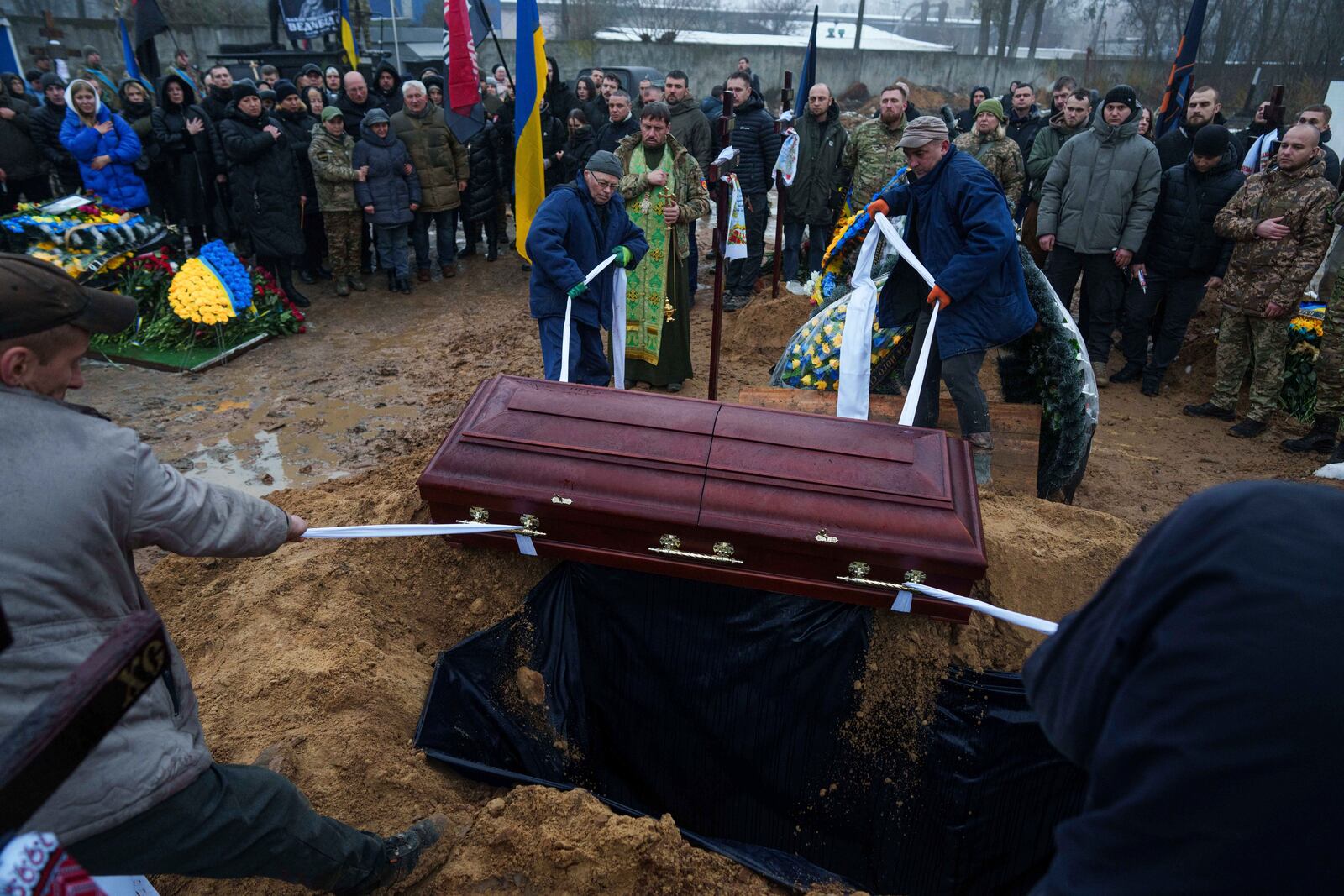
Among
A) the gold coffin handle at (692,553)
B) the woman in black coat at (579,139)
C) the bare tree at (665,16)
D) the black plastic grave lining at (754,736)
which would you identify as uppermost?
the bare tree at (665,16)

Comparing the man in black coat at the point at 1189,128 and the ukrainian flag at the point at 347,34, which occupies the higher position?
the ukrainian flag at the point at 347,34

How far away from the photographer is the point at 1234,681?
34.9 inches

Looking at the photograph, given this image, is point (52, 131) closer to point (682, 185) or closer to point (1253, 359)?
point (682, 185)

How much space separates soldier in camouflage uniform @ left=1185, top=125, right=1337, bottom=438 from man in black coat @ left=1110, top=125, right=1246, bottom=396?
10.0 inches

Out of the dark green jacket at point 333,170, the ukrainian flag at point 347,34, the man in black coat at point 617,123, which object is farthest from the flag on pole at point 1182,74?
the ukrainian flag at point 347,34

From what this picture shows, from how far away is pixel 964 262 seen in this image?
3.43 metres

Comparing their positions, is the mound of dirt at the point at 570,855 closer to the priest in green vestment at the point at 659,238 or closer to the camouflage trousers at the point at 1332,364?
the priest in green vestment at the point at 659,238

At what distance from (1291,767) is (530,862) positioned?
1.77 m

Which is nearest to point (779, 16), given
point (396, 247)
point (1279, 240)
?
point (396, 247)

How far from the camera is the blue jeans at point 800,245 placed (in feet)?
23.9

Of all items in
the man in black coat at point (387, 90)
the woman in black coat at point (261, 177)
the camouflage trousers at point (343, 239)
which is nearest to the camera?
the woman in black coat at point (261, 177)

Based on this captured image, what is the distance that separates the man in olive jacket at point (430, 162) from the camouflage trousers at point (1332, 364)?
21.6 ft

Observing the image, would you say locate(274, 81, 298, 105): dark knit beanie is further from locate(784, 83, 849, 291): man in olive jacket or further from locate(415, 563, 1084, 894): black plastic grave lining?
locate(415, 563, 1084, 894): black plastic grave lining

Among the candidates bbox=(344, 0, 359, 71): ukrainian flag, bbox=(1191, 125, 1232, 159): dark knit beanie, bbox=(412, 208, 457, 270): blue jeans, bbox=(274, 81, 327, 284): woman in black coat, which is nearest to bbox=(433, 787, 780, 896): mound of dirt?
bbox=(1191, 125, 1232, 159): dark knit beanie
